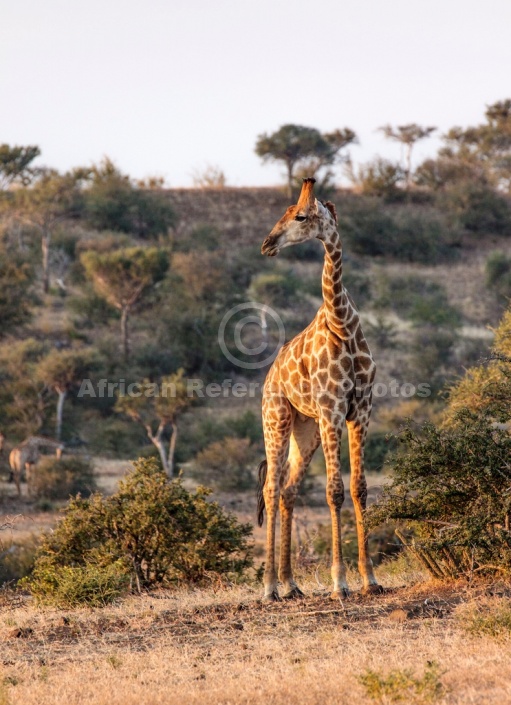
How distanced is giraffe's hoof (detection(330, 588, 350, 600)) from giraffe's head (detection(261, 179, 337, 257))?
299cm

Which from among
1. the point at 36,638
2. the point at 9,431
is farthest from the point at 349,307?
the point at 9,431

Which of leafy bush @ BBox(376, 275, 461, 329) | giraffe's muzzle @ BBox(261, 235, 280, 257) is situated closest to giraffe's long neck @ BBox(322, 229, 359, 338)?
giraffe's muzzle @ BBox(261, 235, 280, 257)

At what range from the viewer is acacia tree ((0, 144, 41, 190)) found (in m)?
49.9

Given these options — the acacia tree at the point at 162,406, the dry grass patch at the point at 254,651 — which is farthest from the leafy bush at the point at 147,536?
the acacia tree at the point at 162,406

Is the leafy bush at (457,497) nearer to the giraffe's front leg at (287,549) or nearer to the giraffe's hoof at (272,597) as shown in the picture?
the giraffe's front leg at (287,549)

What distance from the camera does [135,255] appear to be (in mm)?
39281

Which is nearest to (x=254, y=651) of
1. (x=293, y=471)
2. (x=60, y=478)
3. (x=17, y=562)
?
(x=293, y=471)

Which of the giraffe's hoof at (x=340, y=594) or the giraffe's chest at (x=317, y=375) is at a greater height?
the giraffe's chest at (x=317, y=375)

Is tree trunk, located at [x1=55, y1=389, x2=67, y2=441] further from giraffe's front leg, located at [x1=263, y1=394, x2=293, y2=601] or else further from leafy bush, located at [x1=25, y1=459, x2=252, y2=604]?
giraffe's front leg, located at [x1=263, y1=394, x2=293, y2=601]

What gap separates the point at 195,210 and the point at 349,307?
49.9 m

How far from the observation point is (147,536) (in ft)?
35.5

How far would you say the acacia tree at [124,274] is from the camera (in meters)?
38.4

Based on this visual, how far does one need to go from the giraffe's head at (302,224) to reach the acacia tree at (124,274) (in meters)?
29.4

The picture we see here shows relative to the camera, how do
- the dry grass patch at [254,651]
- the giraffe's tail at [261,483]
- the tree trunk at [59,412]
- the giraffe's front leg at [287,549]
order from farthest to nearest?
1. the tree trunk at [59,412]
2. the giraffe's tail at [261,483]
3. the giraffe's front leg at [287,549]
4. the dry grass patch at [254,651]
